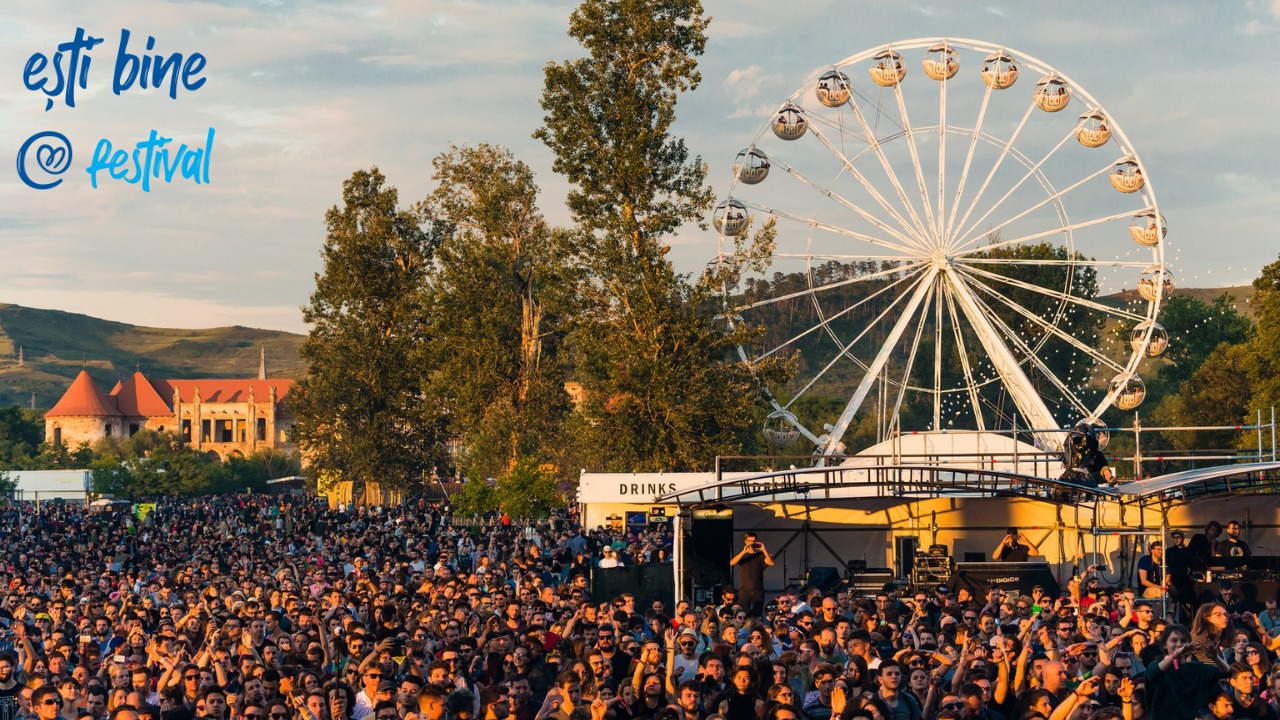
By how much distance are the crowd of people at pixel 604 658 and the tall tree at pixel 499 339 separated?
129 ft

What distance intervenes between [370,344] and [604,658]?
5576 centimetres

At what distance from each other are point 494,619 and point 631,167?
3275 cm

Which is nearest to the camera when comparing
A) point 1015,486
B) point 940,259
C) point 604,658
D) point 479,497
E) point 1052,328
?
point 604,658

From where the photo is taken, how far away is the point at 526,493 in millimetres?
56312

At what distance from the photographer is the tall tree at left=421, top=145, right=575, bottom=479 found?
6153 cm

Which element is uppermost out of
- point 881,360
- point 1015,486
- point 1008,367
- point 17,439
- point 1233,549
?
point 881,360

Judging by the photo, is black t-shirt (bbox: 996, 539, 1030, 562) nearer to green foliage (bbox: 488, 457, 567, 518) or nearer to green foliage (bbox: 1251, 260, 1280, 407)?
green foliage (bbox: 488, 457, 567, 518)

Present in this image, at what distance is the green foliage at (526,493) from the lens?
5609cm

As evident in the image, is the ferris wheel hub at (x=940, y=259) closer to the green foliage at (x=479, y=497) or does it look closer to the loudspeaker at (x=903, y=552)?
the loudspeaker at (x=903, y=552)

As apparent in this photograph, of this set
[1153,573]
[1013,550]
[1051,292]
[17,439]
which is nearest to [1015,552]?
[1013,550]

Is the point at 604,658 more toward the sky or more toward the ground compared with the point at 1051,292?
more toward the ground

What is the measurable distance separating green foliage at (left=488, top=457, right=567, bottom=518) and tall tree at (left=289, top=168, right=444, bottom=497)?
10.4 meters

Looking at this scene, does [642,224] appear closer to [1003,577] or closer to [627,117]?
[627,117]

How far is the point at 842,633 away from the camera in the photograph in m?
13.9
